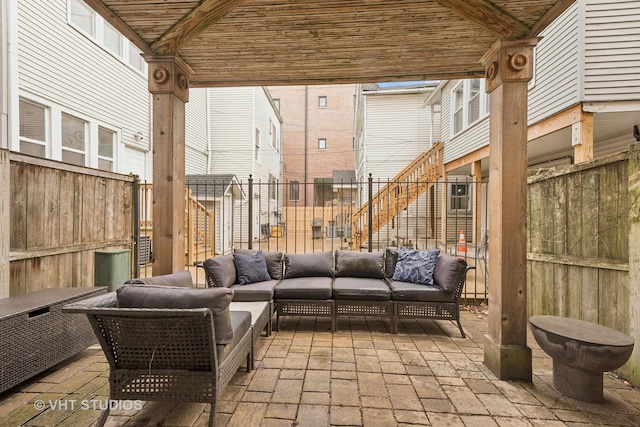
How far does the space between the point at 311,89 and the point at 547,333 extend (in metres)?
22.6

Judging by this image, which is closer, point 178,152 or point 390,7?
point 390,7

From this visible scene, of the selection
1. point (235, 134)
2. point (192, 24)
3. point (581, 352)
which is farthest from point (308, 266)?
point (235, 134)

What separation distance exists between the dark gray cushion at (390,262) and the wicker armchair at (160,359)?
275 cm

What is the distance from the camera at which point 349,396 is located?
7.68ft

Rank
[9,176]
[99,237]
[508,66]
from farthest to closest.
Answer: [99,237]
[9,176]
[508,66]

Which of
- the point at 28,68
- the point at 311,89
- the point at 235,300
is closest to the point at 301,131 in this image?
the point at 311,89

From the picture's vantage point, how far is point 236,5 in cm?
240

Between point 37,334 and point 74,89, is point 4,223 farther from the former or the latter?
point 74,89

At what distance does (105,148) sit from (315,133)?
56.3ft

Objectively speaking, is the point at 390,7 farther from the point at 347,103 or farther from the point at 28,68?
the point at 347,103

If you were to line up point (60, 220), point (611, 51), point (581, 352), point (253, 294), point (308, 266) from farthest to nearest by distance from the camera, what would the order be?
point (611, 51)
point (308, 266)
point (60, 220)
point (253, 294)
point (581, 352)

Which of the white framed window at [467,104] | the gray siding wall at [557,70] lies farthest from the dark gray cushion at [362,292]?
the white framed window at [467,104]

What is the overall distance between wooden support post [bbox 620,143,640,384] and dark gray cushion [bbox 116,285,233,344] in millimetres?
3188

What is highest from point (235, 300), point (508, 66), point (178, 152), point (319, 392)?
point (508, 66)
